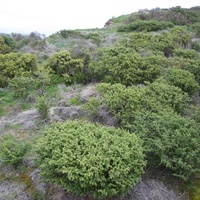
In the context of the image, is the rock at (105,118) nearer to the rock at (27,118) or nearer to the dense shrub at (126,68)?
the rock at (27,118)

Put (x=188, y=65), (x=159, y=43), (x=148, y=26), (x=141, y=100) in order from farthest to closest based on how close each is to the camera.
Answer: (x=148, y=26), (x=159, y=43), (x=188, y=65), (x=141, y=100)

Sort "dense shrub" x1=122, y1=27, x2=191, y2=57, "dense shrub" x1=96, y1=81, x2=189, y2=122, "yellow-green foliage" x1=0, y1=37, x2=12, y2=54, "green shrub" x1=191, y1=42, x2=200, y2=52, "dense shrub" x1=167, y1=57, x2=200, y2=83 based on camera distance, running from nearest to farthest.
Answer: "dense shrub" x1=96, y1=81, x2=189, y2=122 < "dense shrub" x1=167, y1=57, x2=200, y2=83 < "dense shrub" x1=122, y1=27, x2=191, y2=57 < "yellow-green foliage" x1=0, y1=37, x2=12, y2=54 < "green shrub" x1=191, y1=42, x2=200, y2=52

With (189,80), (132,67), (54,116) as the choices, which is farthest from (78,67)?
(189,80)

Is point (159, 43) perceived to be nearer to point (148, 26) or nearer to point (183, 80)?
point (183, 80)

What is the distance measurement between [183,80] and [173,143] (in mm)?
4052

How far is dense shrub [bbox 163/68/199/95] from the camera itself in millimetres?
9742

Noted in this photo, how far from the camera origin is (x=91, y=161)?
5.34 metres

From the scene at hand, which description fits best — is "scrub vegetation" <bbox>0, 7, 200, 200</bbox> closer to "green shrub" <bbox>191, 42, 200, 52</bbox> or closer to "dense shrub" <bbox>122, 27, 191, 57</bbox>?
"dense shrub" <bbox>122, 27, 191, 57</bbox>

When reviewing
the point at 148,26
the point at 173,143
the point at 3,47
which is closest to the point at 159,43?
the point at 148,26

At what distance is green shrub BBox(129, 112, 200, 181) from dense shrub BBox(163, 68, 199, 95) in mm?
2915

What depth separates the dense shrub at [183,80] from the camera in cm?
974

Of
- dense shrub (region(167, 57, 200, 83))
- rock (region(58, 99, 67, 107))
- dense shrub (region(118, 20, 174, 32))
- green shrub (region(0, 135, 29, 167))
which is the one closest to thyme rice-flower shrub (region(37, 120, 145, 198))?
green shrub (region(0, 135, 29, 167))

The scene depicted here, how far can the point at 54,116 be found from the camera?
29.0 feet

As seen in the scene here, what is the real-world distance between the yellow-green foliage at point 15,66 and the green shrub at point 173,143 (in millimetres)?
6583
